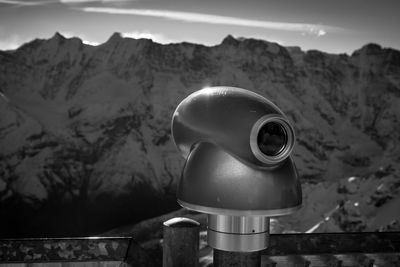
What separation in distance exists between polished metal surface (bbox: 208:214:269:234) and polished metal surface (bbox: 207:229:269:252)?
0.04 feet

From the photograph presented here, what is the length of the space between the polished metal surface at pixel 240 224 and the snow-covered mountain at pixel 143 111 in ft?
209

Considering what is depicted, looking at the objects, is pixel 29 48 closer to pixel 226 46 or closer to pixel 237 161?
pixel 226 46

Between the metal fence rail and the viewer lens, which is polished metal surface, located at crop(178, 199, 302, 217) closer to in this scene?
the viewer lens

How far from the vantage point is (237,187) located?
4.03ft

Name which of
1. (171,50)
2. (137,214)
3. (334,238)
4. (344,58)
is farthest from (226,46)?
(334,238)

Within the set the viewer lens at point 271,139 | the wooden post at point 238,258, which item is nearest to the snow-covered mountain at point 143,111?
the wooden post at point 238,258

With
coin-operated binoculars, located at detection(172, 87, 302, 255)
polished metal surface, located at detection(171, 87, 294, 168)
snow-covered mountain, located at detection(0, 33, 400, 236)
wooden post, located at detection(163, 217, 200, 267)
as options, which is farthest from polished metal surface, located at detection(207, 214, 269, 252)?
snow-covered mountain, located at detection(0, 33, 400, 236)

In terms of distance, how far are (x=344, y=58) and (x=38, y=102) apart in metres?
55.2

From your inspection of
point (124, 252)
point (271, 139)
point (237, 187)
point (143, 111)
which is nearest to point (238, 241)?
point (237, 187)

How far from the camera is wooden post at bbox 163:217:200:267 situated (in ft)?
5.29

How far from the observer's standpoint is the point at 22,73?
216 feet

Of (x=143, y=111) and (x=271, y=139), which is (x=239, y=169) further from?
(x=143, y=111)

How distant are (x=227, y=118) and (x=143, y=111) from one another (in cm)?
7274

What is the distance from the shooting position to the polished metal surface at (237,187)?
123 cm
